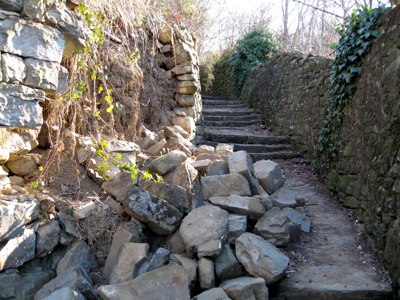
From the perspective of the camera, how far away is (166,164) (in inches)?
132

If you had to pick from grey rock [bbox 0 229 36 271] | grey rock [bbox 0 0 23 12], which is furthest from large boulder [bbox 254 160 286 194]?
grey rock [bbox 0 0 23 12]

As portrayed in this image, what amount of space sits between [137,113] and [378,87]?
3.21 meters

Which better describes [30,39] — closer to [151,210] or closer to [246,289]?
[151,210]

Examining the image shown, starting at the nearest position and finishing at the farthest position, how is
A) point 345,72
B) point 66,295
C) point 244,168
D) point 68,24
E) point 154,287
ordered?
point 66,295 → point 154,287 → point 68,24 → point 244,168 → point 345,72

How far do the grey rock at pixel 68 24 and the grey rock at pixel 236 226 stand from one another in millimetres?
2210

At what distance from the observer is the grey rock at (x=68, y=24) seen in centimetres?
241

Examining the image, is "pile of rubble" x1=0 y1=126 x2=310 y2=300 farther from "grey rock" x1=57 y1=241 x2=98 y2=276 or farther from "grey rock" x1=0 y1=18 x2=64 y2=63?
"grey rock" x1=0 y1=18 x2=64 y2=63

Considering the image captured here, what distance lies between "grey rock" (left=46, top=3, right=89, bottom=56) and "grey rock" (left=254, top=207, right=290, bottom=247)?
2489 mm

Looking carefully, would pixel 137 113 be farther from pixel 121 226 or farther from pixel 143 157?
pixel 121 226

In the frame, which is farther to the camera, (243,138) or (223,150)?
(243,138)

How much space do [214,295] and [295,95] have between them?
19.3 feet

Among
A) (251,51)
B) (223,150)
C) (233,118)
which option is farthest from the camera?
(251,51)

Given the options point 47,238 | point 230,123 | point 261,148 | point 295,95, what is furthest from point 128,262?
point 230,123

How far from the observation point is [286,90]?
7.59 metres
